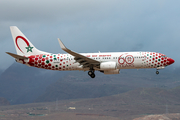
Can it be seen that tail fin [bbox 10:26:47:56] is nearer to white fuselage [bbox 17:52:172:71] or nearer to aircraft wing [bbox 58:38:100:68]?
white fuselage [bbox 17:52:172:71]

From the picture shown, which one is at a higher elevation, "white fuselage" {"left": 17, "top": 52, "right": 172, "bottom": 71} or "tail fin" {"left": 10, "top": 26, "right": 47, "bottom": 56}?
"tail fin" {"left": 10, "top": 26, "right": 47, "bottom": 56}

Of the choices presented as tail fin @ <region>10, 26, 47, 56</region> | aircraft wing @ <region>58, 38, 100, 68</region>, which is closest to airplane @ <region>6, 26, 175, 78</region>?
aircraft wing @ <region>58, 38, 100, 68</region>

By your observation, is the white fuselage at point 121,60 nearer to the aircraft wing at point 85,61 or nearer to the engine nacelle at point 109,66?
the aircraft wing at point 85,61

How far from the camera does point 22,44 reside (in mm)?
74125

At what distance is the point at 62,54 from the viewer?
7075cm

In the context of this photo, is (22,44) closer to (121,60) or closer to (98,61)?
(98,61)

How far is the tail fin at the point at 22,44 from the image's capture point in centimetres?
7331

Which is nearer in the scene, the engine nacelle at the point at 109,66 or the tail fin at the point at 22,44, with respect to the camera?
the engine nacelle at the point at 109,66

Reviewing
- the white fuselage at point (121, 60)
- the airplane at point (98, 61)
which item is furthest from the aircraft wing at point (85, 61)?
the white fuselage at point (121, 60)

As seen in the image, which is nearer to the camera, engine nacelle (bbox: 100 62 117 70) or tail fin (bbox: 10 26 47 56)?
engine nacelle (bbox: 100 62 117 70)

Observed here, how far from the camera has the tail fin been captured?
73.3m

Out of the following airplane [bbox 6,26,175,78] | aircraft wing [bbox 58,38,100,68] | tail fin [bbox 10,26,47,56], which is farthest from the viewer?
tail fin [bbox 10,26,47,56]

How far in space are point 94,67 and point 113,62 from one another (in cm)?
497

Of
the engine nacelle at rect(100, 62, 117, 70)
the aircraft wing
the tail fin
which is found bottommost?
the engine nacelle at rect(100, 62, 117, 70)
